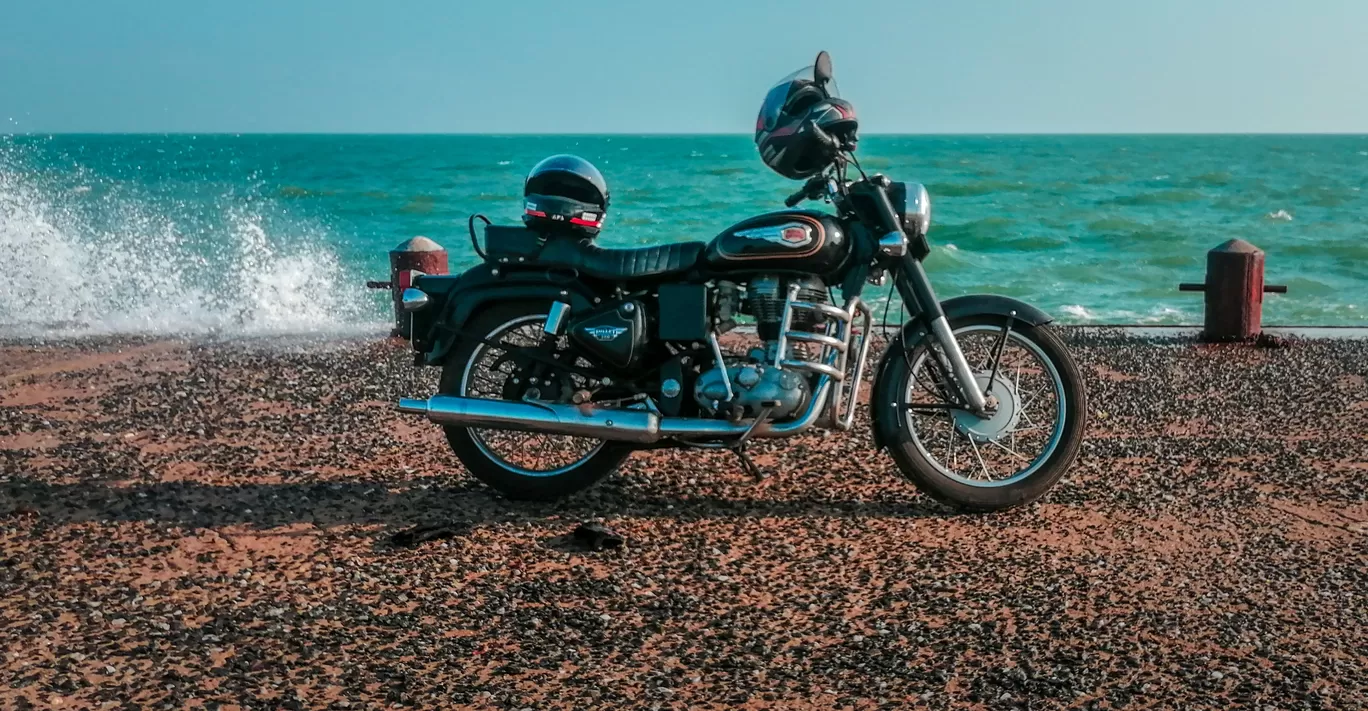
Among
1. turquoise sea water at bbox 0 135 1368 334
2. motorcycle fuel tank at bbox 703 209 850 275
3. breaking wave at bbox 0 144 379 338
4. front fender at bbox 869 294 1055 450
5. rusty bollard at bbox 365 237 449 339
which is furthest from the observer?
turquoise sea water at bbox 0 135 1368 334

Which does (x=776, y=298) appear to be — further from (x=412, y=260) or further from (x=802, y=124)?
(x=412, y=260)

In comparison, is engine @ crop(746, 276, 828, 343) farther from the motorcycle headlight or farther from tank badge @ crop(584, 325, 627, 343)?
tank badge @ crop(584, 325, 627, 343)

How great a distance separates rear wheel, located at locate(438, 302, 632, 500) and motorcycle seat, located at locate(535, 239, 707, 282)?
0.76 feet

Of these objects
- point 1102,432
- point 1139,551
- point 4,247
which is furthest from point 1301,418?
point 4,247

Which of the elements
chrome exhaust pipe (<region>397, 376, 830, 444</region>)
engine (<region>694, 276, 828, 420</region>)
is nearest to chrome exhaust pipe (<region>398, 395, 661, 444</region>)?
chrome exhaust pipe (<region>397, 376, 830, 444</region>)

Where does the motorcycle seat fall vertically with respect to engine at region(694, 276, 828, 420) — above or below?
above

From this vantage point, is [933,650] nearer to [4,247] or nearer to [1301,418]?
[1301,418]

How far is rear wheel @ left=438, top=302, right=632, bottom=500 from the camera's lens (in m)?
5.41

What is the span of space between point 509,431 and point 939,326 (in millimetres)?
1906

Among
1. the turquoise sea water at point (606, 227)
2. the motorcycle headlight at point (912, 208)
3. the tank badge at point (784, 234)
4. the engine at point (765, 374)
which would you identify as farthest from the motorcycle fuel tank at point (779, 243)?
the turquoise sea water at point (606, 227)

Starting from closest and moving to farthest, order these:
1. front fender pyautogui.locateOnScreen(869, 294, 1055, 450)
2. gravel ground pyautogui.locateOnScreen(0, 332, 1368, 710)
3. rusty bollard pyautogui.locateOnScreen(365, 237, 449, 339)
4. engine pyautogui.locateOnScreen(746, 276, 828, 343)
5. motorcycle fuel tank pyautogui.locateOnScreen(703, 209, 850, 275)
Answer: gravel ground pyautogui.locateOnScreen(0, 332, 1368, 710) → motorcycle fuel tank pyautogui.locateOnScreen(703, 209, 850, 275) → engine pyautogui.locateOnScreen(746, 276, 828, 343) → front fender pyautogui.locateOnScreen(869, 294, 1055, 450) → rusty bollard pyautogui.locateOnScreen(365, 237, 449, 339)

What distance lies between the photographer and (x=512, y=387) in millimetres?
5426

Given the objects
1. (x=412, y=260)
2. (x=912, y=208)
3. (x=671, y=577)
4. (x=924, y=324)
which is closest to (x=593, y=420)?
(x=671, y=577)

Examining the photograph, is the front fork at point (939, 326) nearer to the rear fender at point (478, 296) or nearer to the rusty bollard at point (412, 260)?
the rear fender at point (478, 296)
